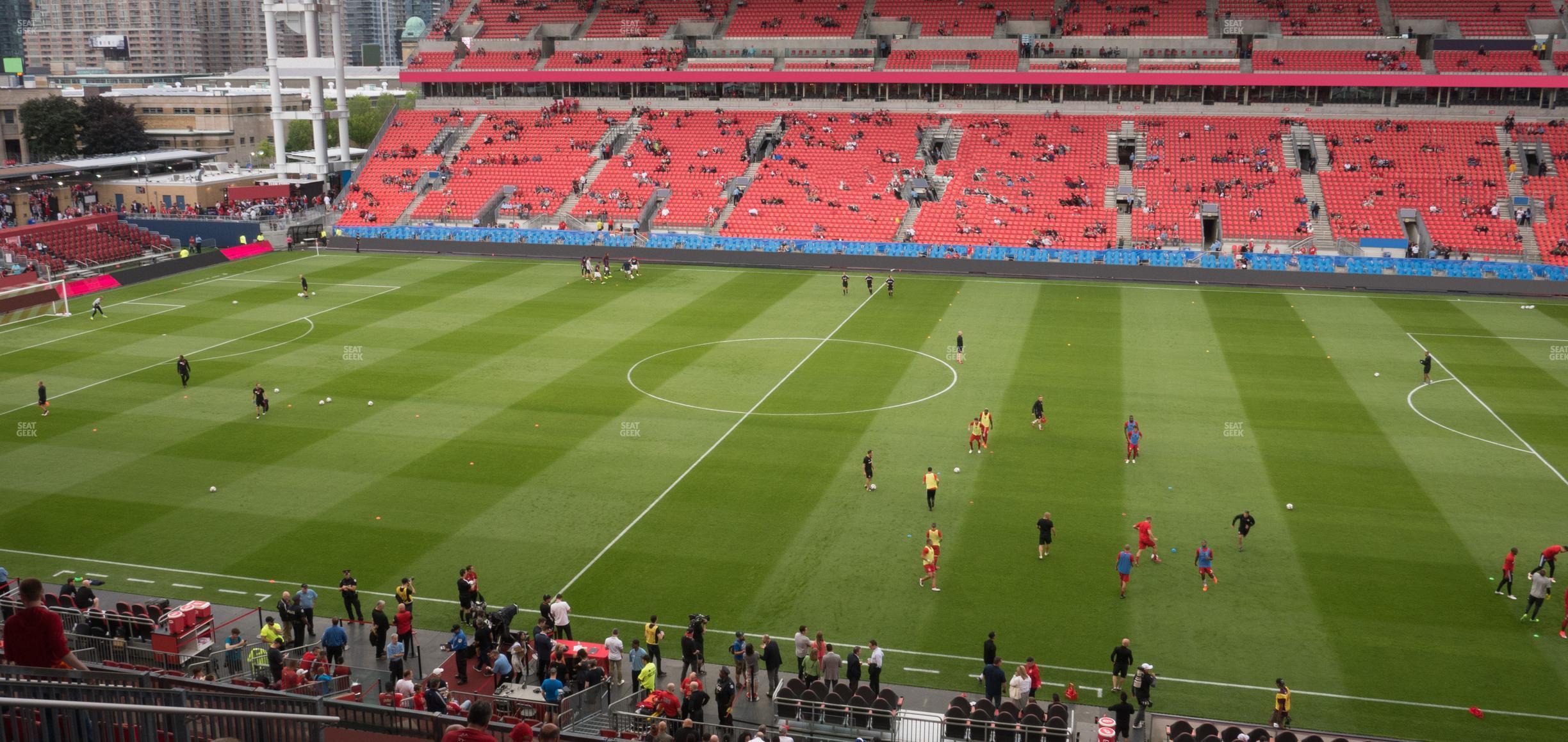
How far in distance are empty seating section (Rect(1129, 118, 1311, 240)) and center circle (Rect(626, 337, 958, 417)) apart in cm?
2705

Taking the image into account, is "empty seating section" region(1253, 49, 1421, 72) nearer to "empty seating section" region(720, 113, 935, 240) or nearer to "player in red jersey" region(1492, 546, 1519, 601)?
"empty seating section" region(720, 113, 935, 240)

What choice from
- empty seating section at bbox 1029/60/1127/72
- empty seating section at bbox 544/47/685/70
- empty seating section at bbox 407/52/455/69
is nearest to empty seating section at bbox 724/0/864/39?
empty seating section at bbox 544/47/685/70

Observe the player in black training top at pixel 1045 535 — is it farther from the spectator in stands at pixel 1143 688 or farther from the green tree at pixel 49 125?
the green tree at pixel 49 125

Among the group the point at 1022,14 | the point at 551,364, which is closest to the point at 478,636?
the point at 551,364

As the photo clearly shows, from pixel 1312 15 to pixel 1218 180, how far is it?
16.3m

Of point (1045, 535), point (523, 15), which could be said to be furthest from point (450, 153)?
point (1045, 535)

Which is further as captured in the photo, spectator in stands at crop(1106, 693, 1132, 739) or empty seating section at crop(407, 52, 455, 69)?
empty seating section at crop(407, 52, 455, 69)

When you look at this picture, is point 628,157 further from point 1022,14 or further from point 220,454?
point 220,454

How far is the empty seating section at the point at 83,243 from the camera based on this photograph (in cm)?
5877

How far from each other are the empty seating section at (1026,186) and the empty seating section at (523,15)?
3239 centimetres

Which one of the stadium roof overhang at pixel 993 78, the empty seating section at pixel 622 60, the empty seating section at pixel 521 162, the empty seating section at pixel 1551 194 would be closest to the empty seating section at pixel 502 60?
the stadium roof overhang at pixel 993 78

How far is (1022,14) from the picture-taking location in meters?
78.7

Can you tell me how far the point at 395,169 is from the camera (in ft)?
260

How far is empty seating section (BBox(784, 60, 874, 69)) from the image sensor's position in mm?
77562
